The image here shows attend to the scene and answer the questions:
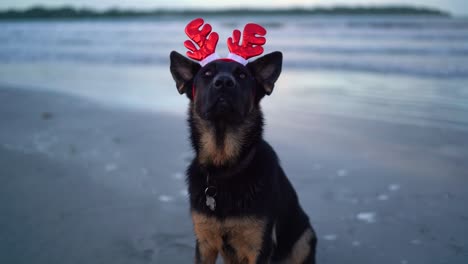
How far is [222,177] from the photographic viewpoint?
2.89 meters

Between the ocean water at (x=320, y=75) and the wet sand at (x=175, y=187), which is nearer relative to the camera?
the wet sand at (x=175, y=187)

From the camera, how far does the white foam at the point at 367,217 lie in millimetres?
4043

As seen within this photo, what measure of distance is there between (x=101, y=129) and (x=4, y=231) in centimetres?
306

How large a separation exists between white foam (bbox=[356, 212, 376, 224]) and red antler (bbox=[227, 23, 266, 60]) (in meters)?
2.03

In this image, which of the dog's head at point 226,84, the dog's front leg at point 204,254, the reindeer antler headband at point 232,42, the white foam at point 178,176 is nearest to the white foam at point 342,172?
the white foam at point 178,176

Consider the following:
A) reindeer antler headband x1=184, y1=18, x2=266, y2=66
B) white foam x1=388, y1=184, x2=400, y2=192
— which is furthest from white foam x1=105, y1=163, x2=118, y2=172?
white foam x1=388, y1=184, x2=400, y2=192

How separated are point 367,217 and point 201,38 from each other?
2.38 meters

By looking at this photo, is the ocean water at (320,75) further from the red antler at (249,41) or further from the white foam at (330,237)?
the red antler at (249,41)

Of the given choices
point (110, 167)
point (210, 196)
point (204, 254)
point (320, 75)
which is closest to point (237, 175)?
point (210, 196)

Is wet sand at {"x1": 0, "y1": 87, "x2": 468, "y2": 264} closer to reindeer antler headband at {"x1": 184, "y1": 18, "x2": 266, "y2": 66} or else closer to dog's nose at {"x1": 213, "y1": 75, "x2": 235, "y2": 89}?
dog's nose at {"x1": 213, "y1": 75, "x2": 235, "y2": 89}

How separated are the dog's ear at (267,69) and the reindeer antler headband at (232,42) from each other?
0.10 meters

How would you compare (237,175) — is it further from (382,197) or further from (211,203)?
(382,197)

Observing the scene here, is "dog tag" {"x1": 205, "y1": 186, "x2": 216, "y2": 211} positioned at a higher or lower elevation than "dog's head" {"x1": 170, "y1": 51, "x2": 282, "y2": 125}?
lower

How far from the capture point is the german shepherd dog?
2742 mm
